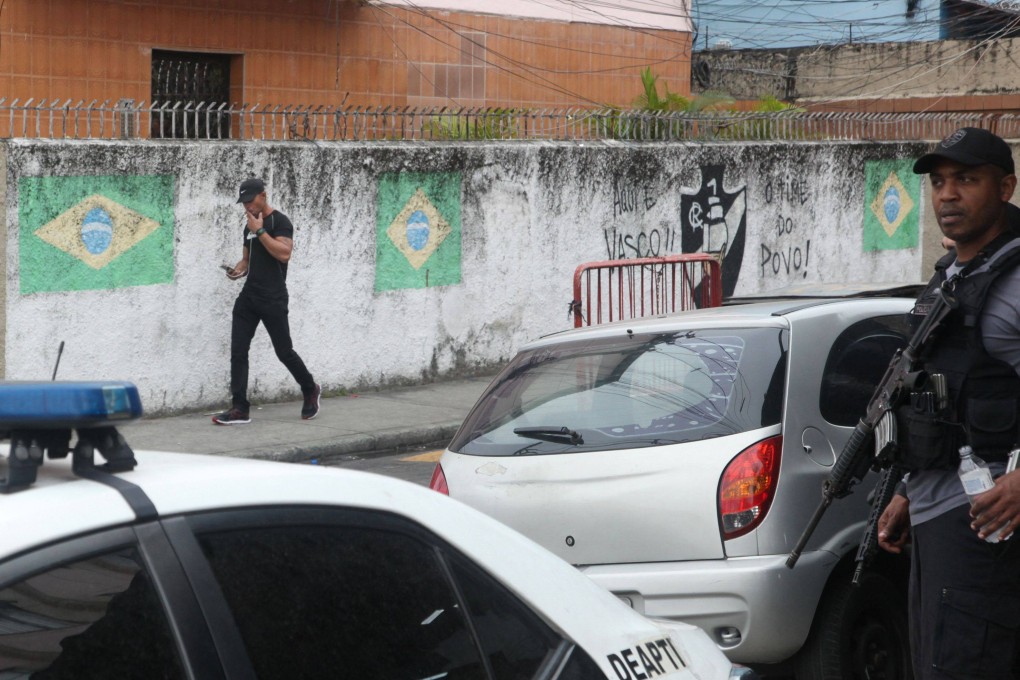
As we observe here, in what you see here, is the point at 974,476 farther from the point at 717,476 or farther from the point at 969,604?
the point at 717,476

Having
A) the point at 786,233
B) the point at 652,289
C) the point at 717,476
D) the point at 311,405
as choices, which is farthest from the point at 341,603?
the point at 786,233

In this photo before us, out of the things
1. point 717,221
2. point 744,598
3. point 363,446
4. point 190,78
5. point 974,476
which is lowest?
point 363,446

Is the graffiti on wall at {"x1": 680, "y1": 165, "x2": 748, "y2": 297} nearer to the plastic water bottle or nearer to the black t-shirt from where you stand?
the black t-shirt

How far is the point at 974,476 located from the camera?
3402 mm

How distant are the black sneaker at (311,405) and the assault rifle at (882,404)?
704cm

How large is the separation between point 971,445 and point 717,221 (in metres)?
12.5

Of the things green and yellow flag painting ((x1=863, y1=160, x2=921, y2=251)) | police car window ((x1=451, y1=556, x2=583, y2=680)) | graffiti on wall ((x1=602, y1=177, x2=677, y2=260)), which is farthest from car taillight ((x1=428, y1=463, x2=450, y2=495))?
green and yellow flag painting ((x1=863, y1=160, x2=921, y2=251))

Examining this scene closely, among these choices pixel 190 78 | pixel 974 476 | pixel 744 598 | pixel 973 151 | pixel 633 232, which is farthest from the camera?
pixel 190 78

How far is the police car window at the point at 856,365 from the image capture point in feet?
15.8

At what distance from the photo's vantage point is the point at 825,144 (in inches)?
675

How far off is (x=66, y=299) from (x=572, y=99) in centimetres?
1108

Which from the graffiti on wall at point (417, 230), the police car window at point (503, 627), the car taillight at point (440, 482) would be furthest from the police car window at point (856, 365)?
the graffiti on wall at point (417, 230)

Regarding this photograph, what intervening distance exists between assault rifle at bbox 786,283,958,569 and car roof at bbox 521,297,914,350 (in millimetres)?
990

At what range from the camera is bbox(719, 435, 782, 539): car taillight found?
4426mm
